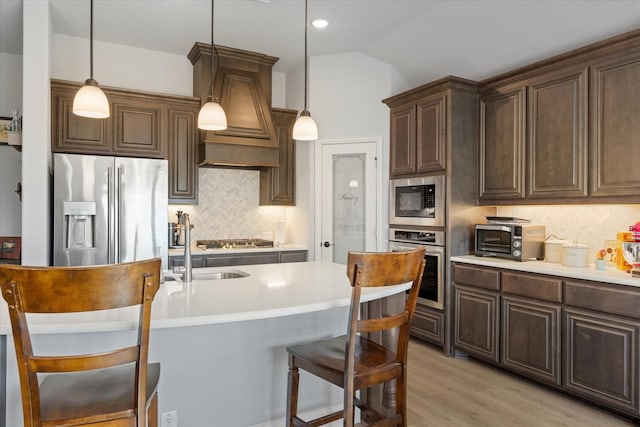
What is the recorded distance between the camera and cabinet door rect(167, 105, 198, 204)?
4.46 metres

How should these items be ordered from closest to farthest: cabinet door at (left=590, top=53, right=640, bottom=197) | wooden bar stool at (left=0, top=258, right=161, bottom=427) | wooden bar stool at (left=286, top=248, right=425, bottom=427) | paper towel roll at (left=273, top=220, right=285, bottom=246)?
wooden bar stool at (left=0, top=258, right=161, bottom=427)
wooden bar stool at (left=286, top=248, right=425, bottom=427)
cabinet door at (left=590, top=53, right=640, bottom=197)
paper towel roll at (left=273, top=220, right=285, bottom=246)

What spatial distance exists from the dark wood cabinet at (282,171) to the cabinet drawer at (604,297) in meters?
3.13

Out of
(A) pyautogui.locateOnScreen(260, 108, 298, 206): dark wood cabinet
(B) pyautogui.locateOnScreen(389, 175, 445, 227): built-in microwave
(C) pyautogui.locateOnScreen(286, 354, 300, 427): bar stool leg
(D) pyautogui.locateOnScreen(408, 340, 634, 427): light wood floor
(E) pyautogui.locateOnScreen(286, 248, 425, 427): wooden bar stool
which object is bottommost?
(D) pyautogui.locateOnScreen(408, 340, 634, 427): light wood floor

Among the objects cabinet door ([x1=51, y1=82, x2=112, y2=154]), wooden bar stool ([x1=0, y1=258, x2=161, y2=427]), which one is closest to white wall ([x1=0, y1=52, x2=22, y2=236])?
cabinet door ([x1=51, y1=82, x2=112, y2=154])

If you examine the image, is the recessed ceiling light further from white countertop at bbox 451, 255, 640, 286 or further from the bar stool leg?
the bar stool leg

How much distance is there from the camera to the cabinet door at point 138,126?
421 cm

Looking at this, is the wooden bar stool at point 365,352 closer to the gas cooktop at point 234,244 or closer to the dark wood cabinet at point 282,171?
the gas cooktop at point 234,244

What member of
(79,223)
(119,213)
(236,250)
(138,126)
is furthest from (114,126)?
(236,250)

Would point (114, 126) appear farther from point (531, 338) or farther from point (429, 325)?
point (531, 338)

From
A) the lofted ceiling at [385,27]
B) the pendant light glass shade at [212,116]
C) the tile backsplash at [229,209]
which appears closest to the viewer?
the pendant light glass shade at [212,116]

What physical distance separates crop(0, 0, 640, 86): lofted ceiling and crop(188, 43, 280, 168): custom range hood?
16 centimetres

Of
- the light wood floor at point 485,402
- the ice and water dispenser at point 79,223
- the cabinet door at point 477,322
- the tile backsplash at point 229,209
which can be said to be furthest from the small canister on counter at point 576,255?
the ice and water dispenser at point 79,223

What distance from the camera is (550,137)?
3.37 m

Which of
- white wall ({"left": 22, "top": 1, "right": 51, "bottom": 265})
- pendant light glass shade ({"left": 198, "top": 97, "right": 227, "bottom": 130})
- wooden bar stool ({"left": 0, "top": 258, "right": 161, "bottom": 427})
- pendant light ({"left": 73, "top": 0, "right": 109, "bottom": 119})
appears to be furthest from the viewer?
white wall ({"left": 22, "top": 1, "right": 51, "bottom": 265})
